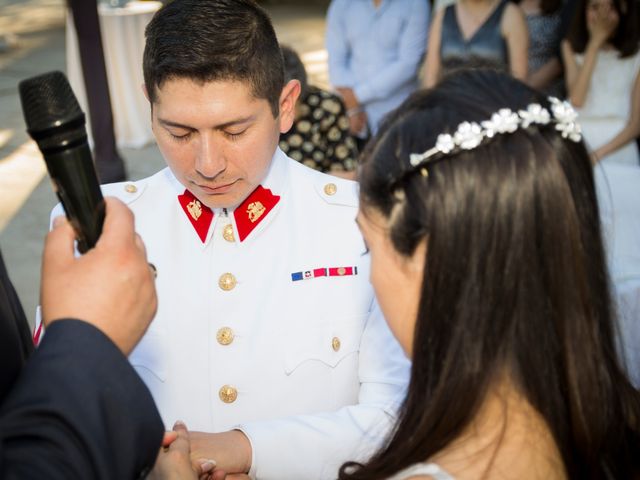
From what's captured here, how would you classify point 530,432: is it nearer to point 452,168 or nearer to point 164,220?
point 452,168

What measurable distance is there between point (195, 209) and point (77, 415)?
A: 82 centimetres

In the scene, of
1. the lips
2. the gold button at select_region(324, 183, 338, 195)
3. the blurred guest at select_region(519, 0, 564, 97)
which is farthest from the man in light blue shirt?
the lips

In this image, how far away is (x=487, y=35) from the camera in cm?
416

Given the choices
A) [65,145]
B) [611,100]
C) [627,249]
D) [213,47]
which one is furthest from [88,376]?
[611,100]

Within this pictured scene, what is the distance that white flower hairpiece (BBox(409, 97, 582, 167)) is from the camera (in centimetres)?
109

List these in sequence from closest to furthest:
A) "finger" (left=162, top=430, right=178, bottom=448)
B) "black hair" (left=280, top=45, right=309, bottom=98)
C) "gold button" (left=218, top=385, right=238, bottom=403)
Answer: "finger" (left=162, top=430, right=178, bottom=448), "gold button" (left=218, top=385, right=238, bottom=403), "black hair" (left=280, top=45, right=309, bottom=98)

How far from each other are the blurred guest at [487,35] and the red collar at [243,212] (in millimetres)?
2539

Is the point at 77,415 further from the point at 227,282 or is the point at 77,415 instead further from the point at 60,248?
the point at 227,282

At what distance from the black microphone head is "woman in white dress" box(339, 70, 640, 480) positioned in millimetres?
443

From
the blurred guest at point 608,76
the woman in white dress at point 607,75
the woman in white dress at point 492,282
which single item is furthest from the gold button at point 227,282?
the blurred guest at point 608,76

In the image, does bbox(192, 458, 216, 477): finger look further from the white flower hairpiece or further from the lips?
the white flower hairpiece

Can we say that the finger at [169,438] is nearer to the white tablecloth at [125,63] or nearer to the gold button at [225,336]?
the gold button at [225,336]

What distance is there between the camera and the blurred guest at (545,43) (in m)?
4.54

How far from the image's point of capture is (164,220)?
181 cm
